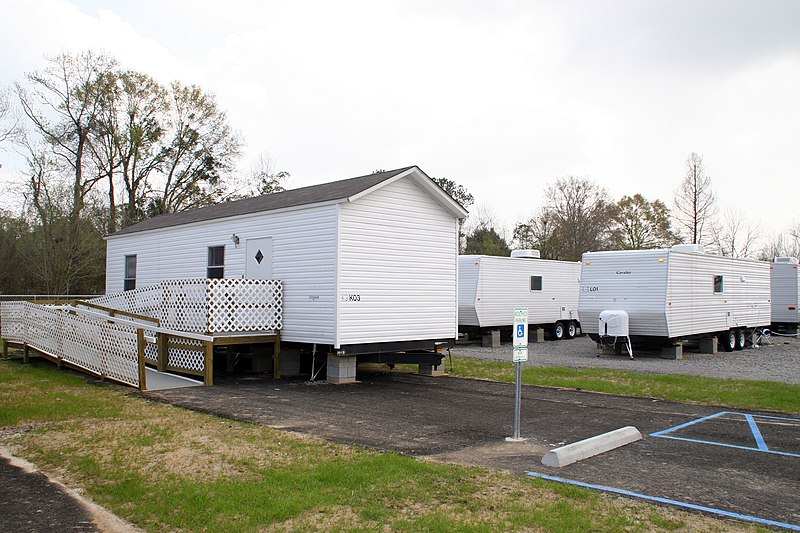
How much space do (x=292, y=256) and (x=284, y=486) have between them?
325 inches

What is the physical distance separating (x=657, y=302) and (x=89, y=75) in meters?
32.3

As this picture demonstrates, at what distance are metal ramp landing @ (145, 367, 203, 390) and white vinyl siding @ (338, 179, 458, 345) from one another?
314 cm

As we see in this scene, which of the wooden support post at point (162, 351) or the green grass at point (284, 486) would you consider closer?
the green grass at point (284, 486)

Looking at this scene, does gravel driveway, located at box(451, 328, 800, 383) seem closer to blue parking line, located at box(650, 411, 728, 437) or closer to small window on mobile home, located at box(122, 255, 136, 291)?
blue parking line, located at box(650, 411, 728, 437)

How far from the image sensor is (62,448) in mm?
7191

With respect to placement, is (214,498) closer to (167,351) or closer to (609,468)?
(609,468)

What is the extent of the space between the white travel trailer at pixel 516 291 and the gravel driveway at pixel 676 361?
1.12 meters

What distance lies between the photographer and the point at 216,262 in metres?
15.8

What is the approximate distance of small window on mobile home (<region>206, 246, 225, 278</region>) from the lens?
51.2 ft

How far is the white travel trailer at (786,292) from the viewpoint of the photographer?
26656mm

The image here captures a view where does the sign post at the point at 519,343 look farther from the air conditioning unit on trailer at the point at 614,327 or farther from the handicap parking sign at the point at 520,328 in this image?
the air conditioning unit on trailer at the point at 614,327

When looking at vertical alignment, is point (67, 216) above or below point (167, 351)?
above

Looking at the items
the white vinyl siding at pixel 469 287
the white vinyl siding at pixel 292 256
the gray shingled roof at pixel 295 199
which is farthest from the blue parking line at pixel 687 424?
the white vinyl siding at pixel 469 287

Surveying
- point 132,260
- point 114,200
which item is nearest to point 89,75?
point 114,200
